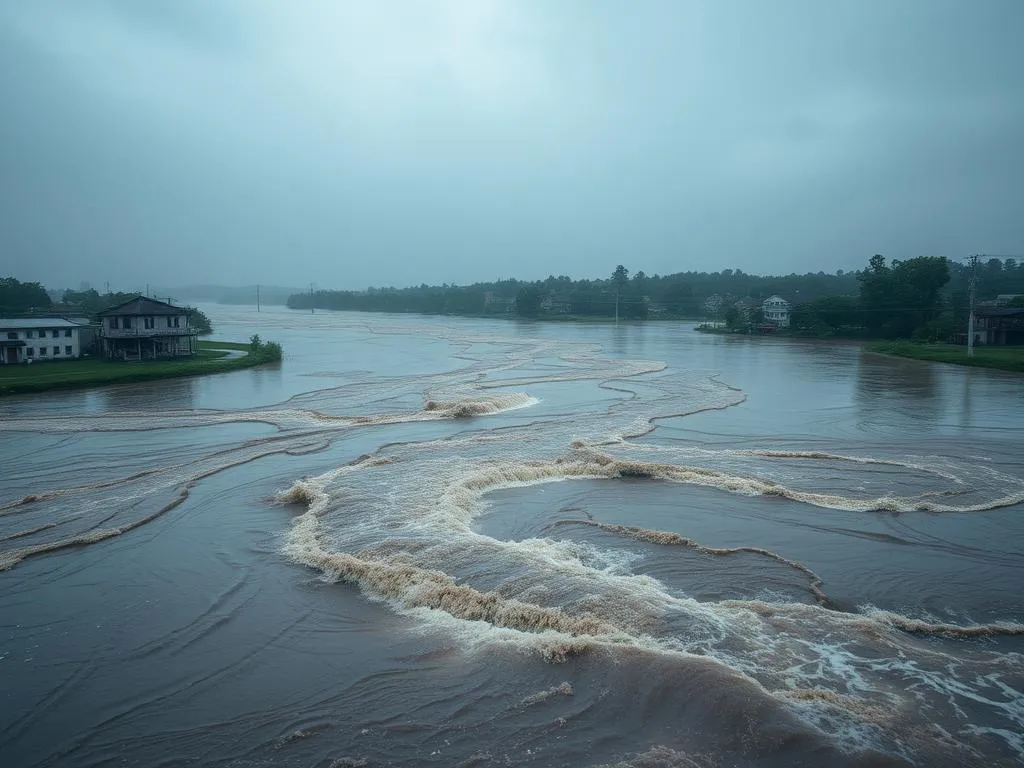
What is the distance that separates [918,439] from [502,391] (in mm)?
11411

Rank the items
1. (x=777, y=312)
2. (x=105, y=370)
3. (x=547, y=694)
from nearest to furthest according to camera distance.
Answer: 1. (x=547, y=694)
2. (x=105, y=370)
3. (x=777, y=312)

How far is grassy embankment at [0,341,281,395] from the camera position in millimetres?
20859

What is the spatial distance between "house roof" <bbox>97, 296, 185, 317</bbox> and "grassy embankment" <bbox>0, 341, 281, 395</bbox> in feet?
6.29

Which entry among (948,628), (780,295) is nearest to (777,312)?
(780,295)

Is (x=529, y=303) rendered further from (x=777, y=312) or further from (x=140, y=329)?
(x=140, y=329)

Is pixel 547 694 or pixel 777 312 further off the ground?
pixel 777 312

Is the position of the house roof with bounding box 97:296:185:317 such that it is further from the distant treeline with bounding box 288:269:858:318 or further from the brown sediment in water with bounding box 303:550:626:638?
the distant treeline with bounding box 288:269:858:318

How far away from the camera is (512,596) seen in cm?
684

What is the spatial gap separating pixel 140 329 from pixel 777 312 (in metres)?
44.9

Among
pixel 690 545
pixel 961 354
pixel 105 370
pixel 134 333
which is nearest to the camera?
pixel 690 545

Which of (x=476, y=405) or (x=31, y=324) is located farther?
(x=31, y=324)

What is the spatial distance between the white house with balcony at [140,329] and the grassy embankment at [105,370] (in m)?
0.78

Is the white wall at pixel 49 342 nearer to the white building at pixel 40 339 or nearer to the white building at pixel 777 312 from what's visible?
the white building at pixel 40 339

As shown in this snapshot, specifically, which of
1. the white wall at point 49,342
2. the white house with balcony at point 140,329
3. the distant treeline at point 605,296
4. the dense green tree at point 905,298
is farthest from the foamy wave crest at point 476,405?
the distant treeline at point 605,296
